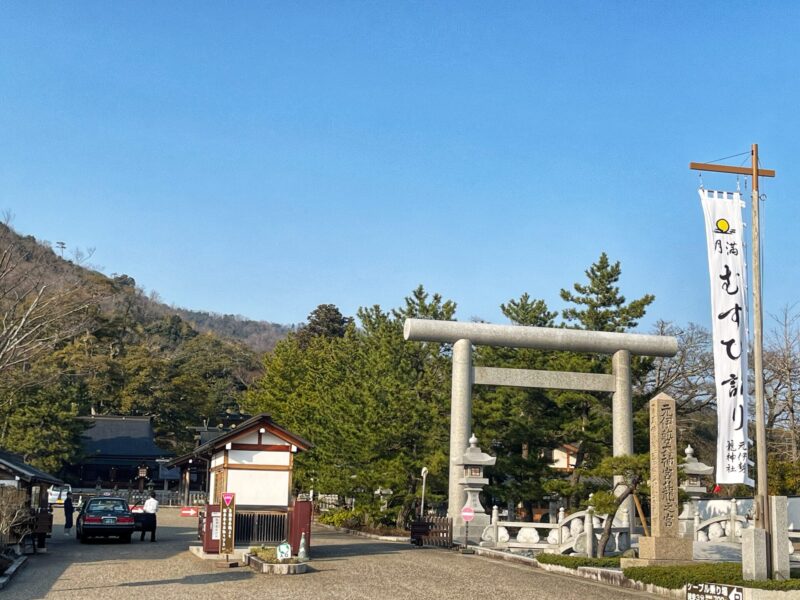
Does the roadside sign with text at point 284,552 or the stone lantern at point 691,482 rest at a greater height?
the stone lantern at point 691,482

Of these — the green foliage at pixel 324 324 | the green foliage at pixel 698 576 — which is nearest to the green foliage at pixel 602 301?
the green foliage at pixel 698 576

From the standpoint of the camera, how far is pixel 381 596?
14312 millimetres

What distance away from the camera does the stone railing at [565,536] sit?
2094cm

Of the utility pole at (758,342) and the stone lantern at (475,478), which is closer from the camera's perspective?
the utility pole at (758,342)

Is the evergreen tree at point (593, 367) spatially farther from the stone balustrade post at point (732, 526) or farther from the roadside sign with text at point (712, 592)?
the roadside sign with text at point (712, 592)

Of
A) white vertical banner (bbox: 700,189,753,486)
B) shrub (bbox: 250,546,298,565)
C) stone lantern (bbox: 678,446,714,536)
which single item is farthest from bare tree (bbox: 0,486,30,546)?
stone lantern (bbox: 678,446,714,536)

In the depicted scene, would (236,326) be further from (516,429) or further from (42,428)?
(516,429)

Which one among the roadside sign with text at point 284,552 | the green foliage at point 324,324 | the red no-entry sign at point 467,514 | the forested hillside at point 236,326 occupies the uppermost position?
the forested hillside at point 236,326

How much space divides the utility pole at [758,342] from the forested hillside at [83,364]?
1439 centimetres

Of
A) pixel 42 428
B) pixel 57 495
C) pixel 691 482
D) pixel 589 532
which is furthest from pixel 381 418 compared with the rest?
pixel 57 495

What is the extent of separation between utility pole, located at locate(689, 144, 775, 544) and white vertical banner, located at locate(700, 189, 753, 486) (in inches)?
9.4

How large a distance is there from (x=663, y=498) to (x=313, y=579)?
7077mm

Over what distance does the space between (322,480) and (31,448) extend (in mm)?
23231

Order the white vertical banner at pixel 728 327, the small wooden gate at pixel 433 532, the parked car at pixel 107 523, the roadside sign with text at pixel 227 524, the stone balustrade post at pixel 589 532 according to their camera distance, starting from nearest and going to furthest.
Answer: the white vertical banner at pixel 728 327, the stone balustrade post at pixel 589 532, the roadside sign with text at pixel 227 524, the small wooden gate at pixel 433 532, the parked car at pixel 107 523
